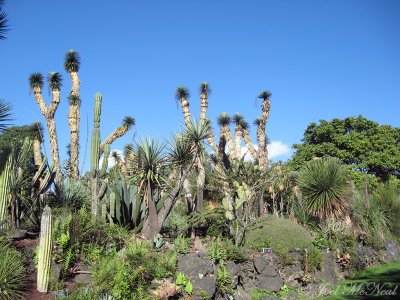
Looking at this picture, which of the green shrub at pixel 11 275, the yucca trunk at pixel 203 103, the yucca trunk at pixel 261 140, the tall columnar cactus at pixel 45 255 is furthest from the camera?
the yucca trunk at pixel 203 103

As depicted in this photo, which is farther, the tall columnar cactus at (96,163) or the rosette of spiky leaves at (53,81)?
the rosette of spiky leaves at (53,81)

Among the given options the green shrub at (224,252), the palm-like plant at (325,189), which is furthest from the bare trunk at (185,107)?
the green shrub at (224,252)

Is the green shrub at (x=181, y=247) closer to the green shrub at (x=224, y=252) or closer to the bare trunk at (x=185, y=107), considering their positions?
the green shrub at (x=224, y=252)

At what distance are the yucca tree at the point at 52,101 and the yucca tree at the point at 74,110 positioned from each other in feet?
2.56

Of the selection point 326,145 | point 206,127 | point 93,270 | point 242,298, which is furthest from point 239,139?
point 93,270

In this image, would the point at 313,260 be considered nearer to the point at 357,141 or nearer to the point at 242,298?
the point at 242,298

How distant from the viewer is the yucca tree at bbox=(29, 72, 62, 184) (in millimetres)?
21609

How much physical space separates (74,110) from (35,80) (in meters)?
2.63

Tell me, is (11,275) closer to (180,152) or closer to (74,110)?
(180,152)

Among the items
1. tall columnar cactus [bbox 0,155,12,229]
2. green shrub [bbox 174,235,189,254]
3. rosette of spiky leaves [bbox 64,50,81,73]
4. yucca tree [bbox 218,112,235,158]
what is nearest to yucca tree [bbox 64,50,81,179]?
rosette of spiky leaves [bbox 64,50,81,73]

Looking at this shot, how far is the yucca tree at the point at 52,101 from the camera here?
851 inches

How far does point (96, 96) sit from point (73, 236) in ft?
17.9

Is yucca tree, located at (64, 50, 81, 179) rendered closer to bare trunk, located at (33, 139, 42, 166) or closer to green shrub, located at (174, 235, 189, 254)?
bare trunk, located at (33, 139, 42, 166)

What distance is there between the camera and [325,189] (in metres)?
16.6
